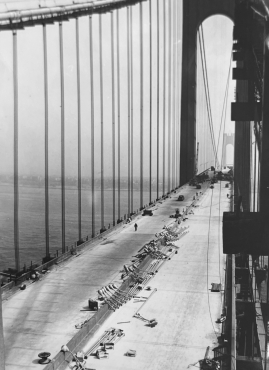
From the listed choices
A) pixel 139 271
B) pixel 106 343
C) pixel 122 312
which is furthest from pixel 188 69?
pixel 106 343

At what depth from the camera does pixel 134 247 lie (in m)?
12.8

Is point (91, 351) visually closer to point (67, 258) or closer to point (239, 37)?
point (239, 37)

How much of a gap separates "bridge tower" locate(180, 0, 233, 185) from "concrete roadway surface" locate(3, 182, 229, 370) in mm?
28469

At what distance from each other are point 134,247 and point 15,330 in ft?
22.1

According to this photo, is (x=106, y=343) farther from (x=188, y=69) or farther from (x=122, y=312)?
(x=188, y=69)

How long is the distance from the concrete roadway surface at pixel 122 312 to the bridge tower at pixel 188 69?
93.4ft

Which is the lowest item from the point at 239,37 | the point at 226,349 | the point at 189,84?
Result: the point at 226,349

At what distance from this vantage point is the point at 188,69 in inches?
1687

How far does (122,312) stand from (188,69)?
3825 centimetres

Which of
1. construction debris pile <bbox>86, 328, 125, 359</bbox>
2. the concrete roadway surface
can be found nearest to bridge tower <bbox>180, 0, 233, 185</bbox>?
the concrete roadway surface

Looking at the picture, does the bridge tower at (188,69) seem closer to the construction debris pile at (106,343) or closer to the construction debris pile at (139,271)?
the construction debris pile at (139,271)

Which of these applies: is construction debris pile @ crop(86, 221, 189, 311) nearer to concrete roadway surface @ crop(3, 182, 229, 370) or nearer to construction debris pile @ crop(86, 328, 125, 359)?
concrete roadway surface @ crop(3, 182, 229, 370)

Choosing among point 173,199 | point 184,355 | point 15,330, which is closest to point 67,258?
point 15,330

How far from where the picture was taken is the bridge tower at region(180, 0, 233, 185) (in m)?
40.2
